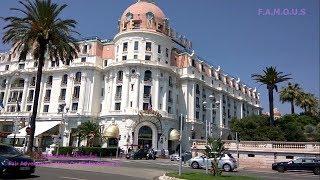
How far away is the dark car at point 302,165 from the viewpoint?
32562mm

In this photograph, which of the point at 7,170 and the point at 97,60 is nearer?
the point at 7,170

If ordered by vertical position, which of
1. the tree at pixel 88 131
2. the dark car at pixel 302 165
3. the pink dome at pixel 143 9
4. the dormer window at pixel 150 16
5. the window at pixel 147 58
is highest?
the pink dome at pixel 143 9

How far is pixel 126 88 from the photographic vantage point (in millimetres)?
63781

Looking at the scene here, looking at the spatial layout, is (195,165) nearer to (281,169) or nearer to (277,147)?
(281,169)

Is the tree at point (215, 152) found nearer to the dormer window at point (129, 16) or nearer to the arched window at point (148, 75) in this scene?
the arched window at point (148, 75)

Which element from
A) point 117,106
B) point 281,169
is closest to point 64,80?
point 117,106

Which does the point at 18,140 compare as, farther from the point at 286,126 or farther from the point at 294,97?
the point at 294,97

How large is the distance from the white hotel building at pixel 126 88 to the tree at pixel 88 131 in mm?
2060

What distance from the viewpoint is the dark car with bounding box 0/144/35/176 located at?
1489cm

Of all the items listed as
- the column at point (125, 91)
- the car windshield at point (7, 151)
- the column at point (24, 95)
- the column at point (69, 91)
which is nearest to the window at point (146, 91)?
the column at point (125, 91)

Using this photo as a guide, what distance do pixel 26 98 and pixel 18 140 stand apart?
31.9 feet

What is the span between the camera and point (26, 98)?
242ft

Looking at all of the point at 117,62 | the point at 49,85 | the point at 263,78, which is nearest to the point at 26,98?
the point at 49,85

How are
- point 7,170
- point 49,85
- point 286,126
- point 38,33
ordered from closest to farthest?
point 7,170 < point 38,33 < point 286,126 < point 49,85
